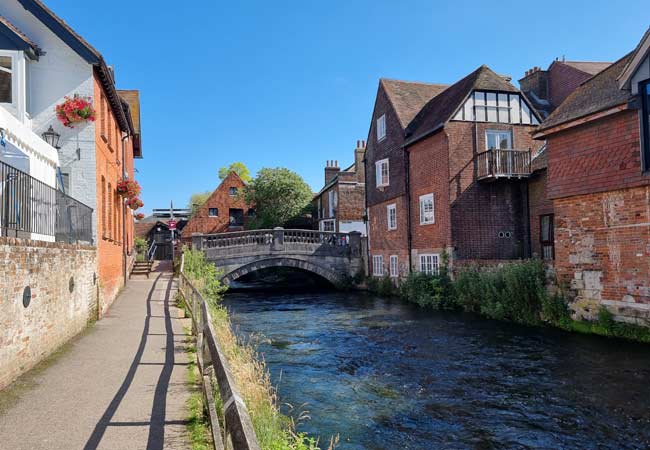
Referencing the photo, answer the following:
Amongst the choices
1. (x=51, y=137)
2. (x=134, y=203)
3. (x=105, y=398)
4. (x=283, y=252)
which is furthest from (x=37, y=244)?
(x=283, y=252)

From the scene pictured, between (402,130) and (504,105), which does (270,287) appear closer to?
(402,130)

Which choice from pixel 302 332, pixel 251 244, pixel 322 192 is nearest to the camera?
pixel 302 332

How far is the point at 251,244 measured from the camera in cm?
2836

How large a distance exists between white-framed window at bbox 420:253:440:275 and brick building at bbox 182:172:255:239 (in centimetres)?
2681

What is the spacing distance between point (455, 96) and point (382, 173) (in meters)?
6.19

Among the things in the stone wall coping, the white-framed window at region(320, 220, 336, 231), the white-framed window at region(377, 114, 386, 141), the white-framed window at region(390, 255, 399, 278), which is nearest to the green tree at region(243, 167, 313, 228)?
the white-framed window at region(320, 220, 336, 231)

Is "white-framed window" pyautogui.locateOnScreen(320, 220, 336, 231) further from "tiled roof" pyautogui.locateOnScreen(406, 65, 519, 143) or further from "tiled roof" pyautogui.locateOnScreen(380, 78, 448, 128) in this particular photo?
"tiled roof" pyautogui.locateOnScreen(406, 65, 519, 143)

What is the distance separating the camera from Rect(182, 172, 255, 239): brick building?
4648 cm

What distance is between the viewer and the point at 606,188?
12.8 m

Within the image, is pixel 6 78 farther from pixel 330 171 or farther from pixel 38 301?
pixel 330 171

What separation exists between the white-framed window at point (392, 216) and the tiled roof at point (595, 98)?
473 inches

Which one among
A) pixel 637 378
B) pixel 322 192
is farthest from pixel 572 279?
pixel 322 192

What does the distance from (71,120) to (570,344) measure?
1432cm

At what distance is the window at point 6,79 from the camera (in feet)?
40.4
